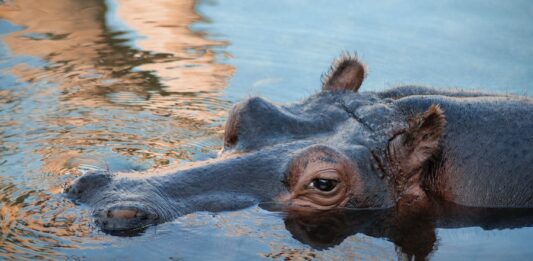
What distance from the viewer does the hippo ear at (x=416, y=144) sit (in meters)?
5.87

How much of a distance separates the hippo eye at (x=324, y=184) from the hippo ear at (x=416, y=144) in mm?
458

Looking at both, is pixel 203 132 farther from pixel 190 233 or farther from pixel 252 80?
pixel 190 233

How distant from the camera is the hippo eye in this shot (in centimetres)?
576

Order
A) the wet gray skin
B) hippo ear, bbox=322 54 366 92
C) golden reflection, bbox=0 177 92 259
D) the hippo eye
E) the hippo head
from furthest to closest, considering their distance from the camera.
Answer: hippo ear, bbox=322 54 366 92 → the hippo eye → the wet gray skin → the hippo head → golden reflection, bbox=0 177 92 259

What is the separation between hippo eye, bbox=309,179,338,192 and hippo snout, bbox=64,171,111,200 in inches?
50.5

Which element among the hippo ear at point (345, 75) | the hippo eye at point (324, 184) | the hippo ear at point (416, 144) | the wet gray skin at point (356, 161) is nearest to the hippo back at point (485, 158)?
the wet gray skin at point (356, 161)

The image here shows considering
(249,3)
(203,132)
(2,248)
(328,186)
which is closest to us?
(2,248)

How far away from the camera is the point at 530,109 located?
6340 mm

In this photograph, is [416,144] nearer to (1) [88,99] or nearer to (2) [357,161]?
(2) [357,161]

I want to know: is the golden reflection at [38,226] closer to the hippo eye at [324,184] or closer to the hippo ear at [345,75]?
the hippo eye at [324,184]

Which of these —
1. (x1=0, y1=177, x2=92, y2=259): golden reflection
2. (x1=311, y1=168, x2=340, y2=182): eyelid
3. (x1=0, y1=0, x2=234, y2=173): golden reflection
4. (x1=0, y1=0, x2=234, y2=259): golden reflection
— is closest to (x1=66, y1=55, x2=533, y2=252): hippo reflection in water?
(x1=311, y1=168, x2=340, y2=182): eyelid

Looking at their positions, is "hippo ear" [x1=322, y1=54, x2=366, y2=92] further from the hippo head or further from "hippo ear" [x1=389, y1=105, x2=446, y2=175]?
"hippo ear" [x1=389, y1=105, x2=446, y2=175]

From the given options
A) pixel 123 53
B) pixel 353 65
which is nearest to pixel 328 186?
pixel 353 65

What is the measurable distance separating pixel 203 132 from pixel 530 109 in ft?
9.14
